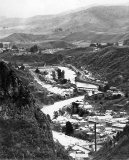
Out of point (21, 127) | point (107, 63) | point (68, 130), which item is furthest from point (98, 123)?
point (107, 63)

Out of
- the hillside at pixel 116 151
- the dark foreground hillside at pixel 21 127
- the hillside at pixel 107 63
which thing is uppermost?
the dark foreground hillside at pixel 21 127

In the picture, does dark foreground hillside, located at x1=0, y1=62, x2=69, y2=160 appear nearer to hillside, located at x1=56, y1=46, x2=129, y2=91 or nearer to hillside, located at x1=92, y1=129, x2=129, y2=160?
hillside, located at x1=92, y1=129, x2=129, y2=160

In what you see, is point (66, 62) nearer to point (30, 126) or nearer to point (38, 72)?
point (38, 72)

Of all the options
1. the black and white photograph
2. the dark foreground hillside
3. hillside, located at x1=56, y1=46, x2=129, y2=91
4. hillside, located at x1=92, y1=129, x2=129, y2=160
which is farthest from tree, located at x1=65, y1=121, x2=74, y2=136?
hillside, located at x1=56, y1=46, x2=129, y2=91

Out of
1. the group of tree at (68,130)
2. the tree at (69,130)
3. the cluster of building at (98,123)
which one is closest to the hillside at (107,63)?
the cluster of building at (98,123)

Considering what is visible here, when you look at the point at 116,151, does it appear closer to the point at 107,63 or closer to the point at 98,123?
the point at 98,123

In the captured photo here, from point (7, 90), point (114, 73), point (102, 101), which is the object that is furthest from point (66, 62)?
point (7, 90)

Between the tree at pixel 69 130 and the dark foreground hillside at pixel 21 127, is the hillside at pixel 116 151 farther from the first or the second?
the tree at pixel 69 130

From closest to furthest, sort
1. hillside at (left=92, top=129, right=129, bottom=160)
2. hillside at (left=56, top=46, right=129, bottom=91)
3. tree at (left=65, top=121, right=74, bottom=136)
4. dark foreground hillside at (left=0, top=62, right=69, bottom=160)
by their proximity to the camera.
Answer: dark foreground hillside at (left=0, top=62, right=69, bottom=160), hillside at (left=92, top=129, right=129, bottom=160), tree at (left=65, top=121, right=74, bottom=136), hillside at (left=56, top=46, right=129, bottom=91)
